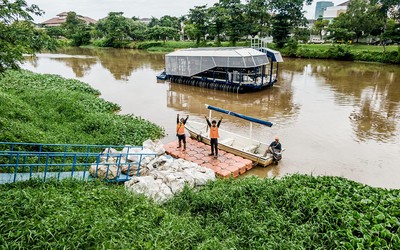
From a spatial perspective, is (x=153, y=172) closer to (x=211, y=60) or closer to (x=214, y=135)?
(x=214, y=135)

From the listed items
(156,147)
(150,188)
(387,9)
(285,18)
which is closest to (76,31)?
(285,18)

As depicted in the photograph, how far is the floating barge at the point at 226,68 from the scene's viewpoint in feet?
67.9

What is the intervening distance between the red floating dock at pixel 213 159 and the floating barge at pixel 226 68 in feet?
35.2

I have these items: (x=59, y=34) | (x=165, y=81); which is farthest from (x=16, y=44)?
(x=59, y=34)

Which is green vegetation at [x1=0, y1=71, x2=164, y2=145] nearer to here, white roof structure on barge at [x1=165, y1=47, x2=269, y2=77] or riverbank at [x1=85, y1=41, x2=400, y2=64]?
white roof structure on barge at [x1=165, y1=47, x2=269, y2=77]

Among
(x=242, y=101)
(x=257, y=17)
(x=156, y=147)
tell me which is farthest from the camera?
(x=257, y=17)

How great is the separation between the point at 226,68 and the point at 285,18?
2785cm

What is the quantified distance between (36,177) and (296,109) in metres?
14.1

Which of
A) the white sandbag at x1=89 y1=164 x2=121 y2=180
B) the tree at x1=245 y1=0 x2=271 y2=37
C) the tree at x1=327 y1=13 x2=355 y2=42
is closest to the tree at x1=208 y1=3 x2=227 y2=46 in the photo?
the tree at x1=245 y1=0 x2=271 y2=37

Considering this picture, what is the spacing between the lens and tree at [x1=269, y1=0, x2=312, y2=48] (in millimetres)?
43406

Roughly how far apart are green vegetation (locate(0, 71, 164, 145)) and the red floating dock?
67.0 inches

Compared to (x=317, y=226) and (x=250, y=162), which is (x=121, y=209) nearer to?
(x=317, y=226)

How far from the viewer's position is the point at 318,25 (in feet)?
182

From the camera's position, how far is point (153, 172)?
26.1ft
